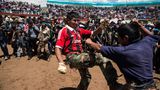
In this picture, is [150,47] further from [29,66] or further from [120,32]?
[29,66]

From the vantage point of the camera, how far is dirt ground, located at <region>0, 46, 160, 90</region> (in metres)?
8.20

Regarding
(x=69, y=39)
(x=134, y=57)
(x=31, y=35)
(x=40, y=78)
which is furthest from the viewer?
(x=31, y=35)

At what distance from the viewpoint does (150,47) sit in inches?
139

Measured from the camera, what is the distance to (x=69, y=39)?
5.86 meters

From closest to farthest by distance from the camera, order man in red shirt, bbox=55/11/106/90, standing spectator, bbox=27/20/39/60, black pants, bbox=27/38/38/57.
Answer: man in red shirt, bbox=55/11/106/90, standing spectator, bbox=27/20/39/60, black pants, bbox=27/38/38/57

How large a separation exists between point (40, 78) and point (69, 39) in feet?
12.3

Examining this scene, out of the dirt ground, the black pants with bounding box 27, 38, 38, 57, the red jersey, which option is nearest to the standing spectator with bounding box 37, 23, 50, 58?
the black pants with bounding box 27, 38, 38, 57

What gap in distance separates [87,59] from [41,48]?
26.1 ft

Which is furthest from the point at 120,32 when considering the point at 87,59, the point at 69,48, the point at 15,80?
the point at 15,80

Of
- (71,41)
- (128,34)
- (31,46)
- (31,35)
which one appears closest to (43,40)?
(31,35)

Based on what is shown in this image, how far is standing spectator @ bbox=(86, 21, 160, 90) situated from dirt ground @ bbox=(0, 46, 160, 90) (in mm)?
3528

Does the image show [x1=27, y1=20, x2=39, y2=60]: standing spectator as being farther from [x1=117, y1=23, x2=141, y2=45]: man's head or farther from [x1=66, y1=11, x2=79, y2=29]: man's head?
[x1=117, y1=23, x2=141, y2=45]: man's head

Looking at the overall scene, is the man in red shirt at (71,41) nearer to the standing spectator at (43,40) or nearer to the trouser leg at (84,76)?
the trouser leg at (84,76)

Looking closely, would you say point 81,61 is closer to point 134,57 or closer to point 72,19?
point 72,19
